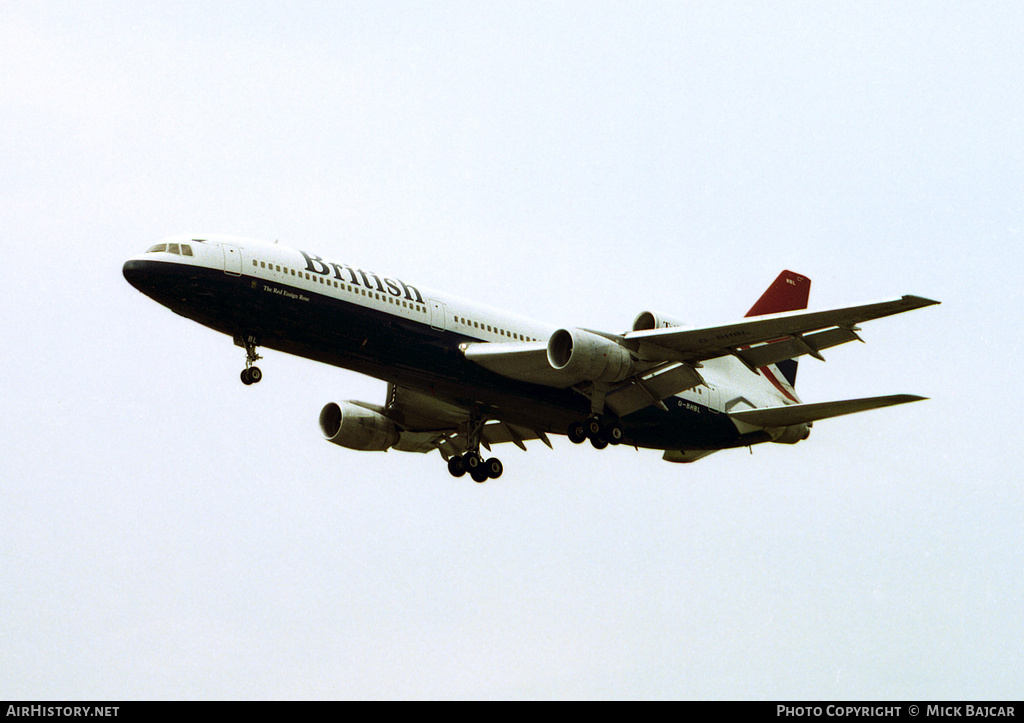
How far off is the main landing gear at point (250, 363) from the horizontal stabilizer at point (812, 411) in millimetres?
15270

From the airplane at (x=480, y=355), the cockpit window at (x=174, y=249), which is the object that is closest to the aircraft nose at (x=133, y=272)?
the airplane at (x=480, y=355)

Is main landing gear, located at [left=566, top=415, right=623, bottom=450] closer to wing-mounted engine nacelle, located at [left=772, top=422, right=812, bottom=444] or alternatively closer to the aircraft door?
wing-mounted engine nacelle, located at [left=772, top=422, right=812, bottom=444]

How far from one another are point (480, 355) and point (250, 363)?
6.12m

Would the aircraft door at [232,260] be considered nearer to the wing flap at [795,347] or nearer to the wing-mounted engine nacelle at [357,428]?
the wing-mounted engine nacelle at [357,428]

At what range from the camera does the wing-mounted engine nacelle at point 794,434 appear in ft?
126

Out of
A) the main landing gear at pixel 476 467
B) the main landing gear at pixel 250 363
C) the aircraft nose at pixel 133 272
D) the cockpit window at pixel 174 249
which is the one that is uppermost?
the cockpit window at pixel 174 249

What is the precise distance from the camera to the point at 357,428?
37.7 meters

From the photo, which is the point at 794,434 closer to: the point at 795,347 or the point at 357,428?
the point at 795,347

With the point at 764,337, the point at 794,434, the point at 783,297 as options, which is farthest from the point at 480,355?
the point at 783,297

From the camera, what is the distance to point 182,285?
29.2 metres
